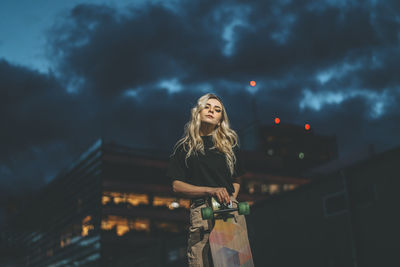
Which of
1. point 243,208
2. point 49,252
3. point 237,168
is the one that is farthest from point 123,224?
point 243,208

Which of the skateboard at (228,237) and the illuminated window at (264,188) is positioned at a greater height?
the illuminated window at (264,188)

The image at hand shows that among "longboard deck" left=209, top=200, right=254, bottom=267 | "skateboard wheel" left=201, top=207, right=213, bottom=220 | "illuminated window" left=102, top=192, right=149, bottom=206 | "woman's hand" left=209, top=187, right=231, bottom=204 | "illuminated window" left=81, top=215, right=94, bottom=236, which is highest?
"illuminated window" left=102, top=192, right=149, bottom=206

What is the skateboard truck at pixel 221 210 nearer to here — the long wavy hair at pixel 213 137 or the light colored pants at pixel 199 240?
the light colored pants at pixel 199 240

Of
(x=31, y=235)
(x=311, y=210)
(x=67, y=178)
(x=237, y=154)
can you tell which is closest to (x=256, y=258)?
(x=311, y=210)

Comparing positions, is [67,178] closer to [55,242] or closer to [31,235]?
[55,242]

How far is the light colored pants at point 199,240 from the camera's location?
11.4 feet

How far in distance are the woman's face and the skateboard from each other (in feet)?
2.44

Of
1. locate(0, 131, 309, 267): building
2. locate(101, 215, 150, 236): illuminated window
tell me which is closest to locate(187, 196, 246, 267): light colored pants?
locate(0, 131, 309, 267): building

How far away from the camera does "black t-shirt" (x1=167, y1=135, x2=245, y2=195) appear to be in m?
3.65

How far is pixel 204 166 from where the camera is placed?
3678 millimetres

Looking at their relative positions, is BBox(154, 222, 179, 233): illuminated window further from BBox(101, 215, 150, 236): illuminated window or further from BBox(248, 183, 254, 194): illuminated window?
BBox(248, 183, 254, 194): illuminated window

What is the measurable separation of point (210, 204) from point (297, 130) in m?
133

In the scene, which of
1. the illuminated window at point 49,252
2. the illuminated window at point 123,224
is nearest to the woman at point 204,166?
the illuminated window at point 123,224

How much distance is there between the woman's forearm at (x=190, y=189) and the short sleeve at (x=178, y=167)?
0.06 meters
